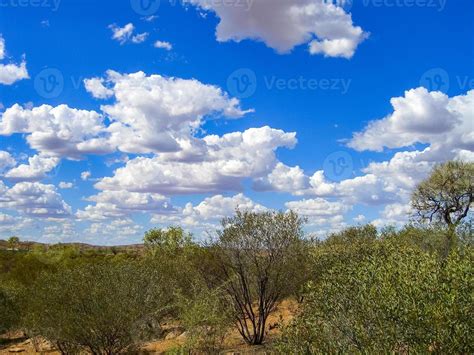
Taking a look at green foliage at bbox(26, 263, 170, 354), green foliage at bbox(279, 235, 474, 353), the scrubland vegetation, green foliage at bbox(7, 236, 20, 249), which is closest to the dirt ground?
the scrubland vegetation

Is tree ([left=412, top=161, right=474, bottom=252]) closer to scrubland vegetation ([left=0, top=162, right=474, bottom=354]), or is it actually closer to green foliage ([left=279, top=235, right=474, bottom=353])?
scrubland vegetation ([left=0, top=162, right=474, bottom=354])

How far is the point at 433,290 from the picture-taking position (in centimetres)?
1398

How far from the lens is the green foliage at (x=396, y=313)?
502 inches

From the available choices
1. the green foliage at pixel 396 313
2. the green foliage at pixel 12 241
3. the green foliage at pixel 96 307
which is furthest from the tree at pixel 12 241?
the green foliage at pixel 396 313

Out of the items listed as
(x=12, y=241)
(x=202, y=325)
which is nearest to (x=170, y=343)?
(x=202, y=325)

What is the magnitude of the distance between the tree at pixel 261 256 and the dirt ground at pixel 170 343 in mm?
1548

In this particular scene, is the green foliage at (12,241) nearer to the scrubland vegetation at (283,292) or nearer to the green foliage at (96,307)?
the scrubland vegetation at (283,292)

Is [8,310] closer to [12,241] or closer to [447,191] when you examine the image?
[447,191]

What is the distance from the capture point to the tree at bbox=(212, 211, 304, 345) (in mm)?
33781

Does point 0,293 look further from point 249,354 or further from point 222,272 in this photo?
point 249,354

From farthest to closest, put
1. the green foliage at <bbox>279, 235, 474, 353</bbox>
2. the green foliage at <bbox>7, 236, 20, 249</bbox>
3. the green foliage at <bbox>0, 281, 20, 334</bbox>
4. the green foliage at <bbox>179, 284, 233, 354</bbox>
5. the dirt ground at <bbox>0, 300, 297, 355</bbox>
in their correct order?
the green foliage at <bbox>7, 236, 20, 249</bbox> → the green foliage at <bbox>0, 281, 20, 334</bbox> → the dirt ground at <bbox>0, 300, 297, 355</bbox> → the green foliage at <bbox>179, 284, 233, 354</bbox> → the green foliage at <bbox>279, 235, 474, 353</bbox>

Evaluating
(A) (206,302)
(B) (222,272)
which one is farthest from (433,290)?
(B) (222,272)

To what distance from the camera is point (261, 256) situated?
1350 inches

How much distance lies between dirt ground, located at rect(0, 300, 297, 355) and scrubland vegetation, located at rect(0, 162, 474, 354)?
104cm
